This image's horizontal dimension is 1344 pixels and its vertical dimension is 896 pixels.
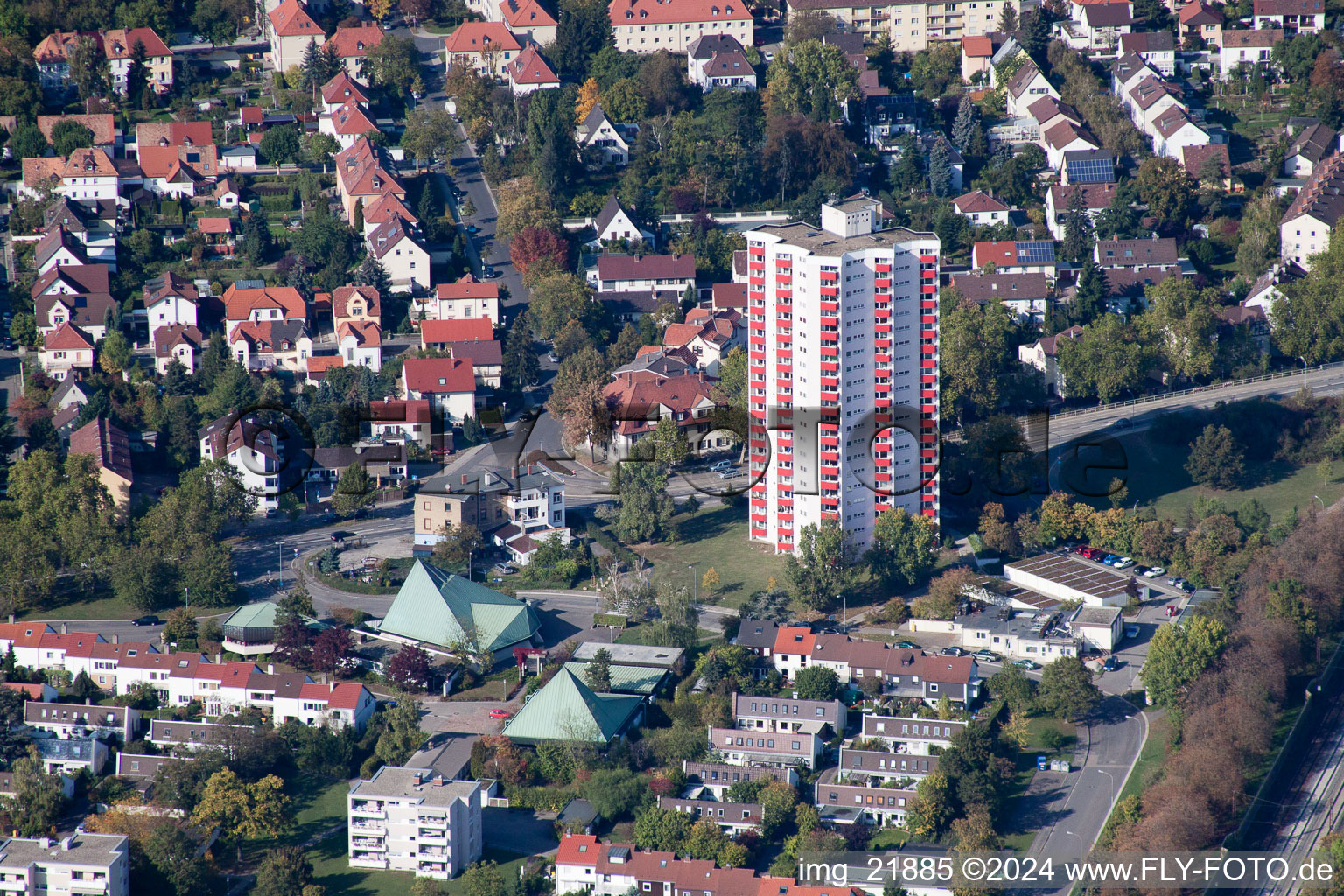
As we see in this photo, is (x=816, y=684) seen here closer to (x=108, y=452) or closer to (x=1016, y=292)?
(x=108, y=452)

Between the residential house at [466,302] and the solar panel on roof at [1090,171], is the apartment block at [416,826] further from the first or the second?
the solar panel on roof at [1090,171]

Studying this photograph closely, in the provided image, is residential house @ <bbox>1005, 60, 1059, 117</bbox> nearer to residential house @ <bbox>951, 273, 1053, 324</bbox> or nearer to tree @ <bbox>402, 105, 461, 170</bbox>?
residential house @ <bbox>951, 273, 1053, 324</bbox>

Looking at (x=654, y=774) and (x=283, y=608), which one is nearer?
(x=654, y=774)

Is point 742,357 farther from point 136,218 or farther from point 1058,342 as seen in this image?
point 136,218

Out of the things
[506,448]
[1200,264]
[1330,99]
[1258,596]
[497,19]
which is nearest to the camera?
[1258,596]

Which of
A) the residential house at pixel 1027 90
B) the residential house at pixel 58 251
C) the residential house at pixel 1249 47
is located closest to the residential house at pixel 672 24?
the residential house at pixel 1027 90

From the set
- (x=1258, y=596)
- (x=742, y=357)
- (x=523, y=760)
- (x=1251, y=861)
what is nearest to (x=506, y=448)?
(x=742, y=357)

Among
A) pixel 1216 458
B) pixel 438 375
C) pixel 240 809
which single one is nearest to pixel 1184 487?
pixel 1216 458
